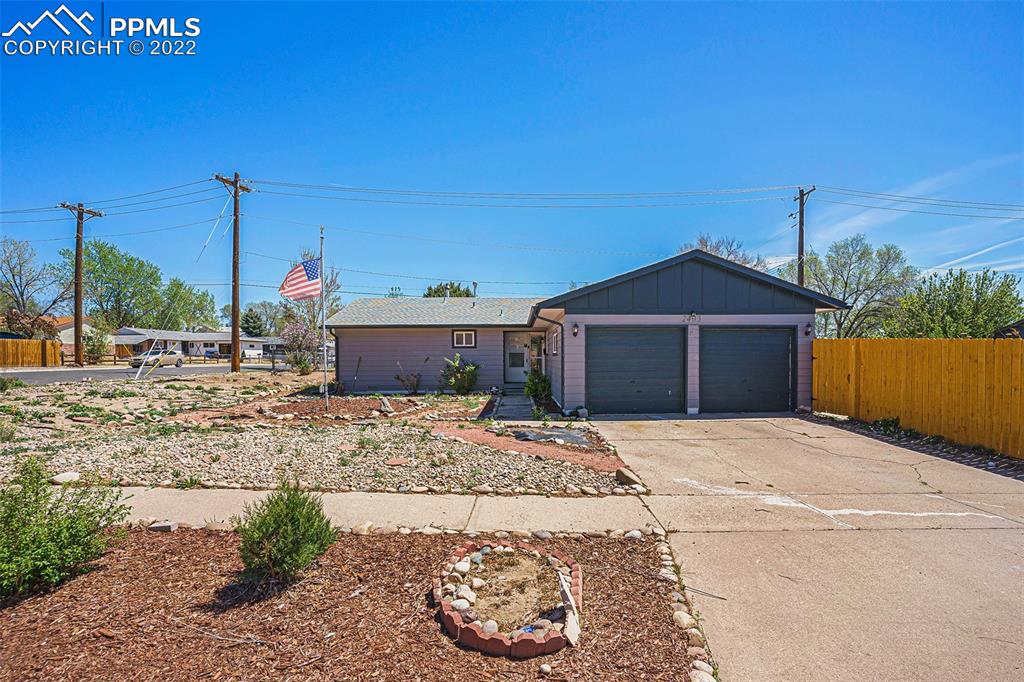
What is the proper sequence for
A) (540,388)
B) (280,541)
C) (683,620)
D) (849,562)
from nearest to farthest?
1. (683,620)
2. (280,541)
3. (849,562)
4. (540,388)

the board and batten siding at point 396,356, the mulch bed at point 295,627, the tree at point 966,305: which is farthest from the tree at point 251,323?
the tree at point 966,305

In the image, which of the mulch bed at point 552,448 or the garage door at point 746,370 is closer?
the mulch bed at point 552,448

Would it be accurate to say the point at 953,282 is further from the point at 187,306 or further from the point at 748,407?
the point at 187,306

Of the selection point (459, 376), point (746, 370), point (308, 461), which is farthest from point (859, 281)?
point (308, 461)

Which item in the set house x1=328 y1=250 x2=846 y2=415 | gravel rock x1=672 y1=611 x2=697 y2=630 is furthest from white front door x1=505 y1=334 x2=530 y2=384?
gravel rock x1=672 y1=611 x2=697 y2=630

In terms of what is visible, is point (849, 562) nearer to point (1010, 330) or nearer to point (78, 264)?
point (1010, 330)

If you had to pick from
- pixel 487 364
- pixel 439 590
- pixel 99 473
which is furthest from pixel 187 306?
pixel 439 590

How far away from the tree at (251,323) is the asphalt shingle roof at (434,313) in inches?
1683

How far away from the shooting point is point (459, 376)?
15852 millimetres

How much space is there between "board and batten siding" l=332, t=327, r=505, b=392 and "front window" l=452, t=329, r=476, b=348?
0.13 metres

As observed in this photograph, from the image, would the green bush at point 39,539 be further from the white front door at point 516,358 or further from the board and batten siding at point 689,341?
the white front door at point 516,358

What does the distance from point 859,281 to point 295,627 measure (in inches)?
1123

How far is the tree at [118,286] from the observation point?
48.6 metres

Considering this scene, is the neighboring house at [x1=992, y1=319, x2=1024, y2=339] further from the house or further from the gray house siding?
the gray house siding
